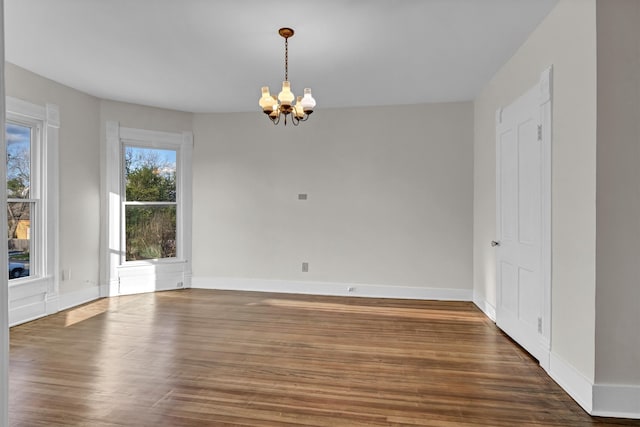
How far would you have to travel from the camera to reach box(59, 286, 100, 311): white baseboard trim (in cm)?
484

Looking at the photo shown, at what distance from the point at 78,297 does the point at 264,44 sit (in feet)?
13.0

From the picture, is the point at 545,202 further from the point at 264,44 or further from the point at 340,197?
the point at 340,197

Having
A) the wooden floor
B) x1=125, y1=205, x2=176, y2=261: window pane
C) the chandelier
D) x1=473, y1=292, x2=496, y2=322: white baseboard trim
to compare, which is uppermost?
the chandelier

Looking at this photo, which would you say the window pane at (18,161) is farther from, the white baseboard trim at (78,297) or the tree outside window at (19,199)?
the white baseboard trim at (78,297)

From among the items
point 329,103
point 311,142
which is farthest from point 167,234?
point 329,103

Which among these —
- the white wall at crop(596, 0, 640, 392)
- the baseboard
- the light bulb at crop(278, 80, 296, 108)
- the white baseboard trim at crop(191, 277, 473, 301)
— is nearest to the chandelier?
the light bulb at crop(278, 80, 296, 108)

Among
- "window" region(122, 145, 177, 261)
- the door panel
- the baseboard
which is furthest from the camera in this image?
"window" region(122, 145, 177, 261)

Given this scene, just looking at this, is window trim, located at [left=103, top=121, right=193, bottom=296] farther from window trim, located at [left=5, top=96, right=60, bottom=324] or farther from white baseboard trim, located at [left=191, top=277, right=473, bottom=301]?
window trim, located at [left=5, top=96, right=60, bottom=324]

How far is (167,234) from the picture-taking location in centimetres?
600

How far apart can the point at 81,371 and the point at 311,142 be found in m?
3.99

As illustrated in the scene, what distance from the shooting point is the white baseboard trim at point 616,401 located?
2.34 metres

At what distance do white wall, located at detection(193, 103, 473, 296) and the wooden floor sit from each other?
101cm

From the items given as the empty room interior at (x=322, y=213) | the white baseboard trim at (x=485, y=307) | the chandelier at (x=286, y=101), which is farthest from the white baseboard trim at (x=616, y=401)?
the chandelier at (x=286, y=101)

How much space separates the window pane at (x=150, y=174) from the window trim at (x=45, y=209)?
107 cm
